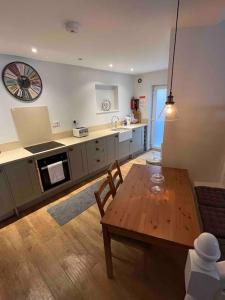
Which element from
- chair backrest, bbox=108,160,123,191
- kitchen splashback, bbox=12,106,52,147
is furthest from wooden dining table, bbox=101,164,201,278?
kitchen splashback, bbox=12,106,52,147

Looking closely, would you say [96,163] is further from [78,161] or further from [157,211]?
[157,211]

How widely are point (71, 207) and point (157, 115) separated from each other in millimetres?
3610

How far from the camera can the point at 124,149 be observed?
4020 mm

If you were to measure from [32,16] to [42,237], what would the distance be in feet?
7.82

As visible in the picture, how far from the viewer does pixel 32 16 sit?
4.54 ft

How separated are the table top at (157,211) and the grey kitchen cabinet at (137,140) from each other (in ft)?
8.37

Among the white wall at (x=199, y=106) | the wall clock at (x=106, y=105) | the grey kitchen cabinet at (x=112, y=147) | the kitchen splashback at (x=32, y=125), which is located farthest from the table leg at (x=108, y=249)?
the wall clock at (x=106, y=105)

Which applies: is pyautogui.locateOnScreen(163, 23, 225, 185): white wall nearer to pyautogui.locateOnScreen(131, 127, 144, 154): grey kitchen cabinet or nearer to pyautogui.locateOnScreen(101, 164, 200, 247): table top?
pyautogui.locateOnScreen(101, 164, 200, 247): table top

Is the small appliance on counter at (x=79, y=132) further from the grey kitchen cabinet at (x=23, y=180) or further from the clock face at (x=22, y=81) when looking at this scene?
the grey kitchen cabinet at (x=23, y=180)

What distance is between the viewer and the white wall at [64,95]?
2500mm

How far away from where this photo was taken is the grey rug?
2269mm

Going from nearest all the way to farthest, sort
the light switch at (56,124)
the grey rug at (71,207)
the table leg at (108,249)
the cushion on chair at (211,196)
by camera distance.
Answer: the table leg at (108,249)
the cushion on chair at (211,196)
the grey rug at (71,207)
the light switch at (56,124)

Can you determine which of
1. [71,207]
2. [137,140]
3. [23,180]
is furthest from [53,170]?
[137,140]

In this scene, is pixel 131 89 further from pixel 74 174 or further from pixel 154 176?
pixel 154 176
